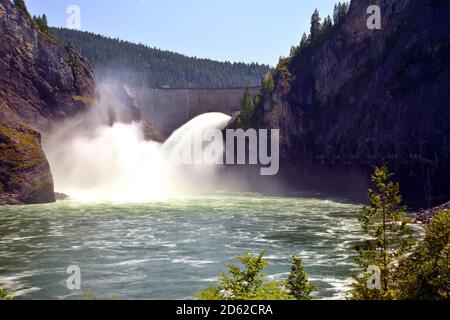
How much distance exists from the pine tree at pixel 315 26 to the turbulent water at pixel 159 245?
215 feet

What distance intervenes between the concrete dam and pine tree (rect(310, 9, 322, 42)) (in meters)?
28.8

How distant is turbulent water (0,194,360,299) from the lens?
30.7m

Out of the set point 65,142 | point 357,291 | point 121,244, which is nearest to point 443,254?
point 357,291

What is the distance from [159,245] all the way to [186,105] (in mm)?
111522

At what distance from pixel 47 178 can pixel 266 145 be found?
57958mm

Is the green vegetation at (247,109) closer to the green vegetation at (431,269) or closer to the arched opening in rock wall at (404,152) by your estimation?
the arched opening in rock wall at (404,152)

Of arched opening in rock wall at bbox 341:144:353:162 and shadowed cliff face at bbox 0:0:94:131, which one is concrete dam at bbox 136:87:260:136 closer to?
shadowed cliff face at bbox 0:0:94:131

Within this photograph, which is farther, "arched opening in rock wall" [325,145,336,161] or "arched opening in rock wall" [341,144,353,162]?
"arched opening in rock wall" [325,145,336,161]

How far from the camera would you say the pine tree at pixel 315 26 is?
125537 mm

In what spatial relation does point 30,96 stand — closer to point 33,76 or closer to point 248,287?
point 33,76

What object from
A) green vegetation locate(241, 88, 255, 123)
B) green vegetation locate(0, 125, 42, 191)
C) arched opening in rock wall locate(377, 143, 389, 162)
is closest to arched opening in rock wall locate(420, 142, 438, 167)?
arched opening in rock wall locate(377, 143, 389, 162)

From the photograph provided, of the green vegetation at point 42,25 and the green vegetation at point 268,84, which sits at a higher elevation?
the green vegetation at point 42,25

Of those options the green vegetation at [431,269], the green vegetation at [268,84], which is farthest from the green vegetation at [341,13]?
the green vegetation at [431,269]

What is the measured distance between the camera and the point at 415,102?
7931 cm
